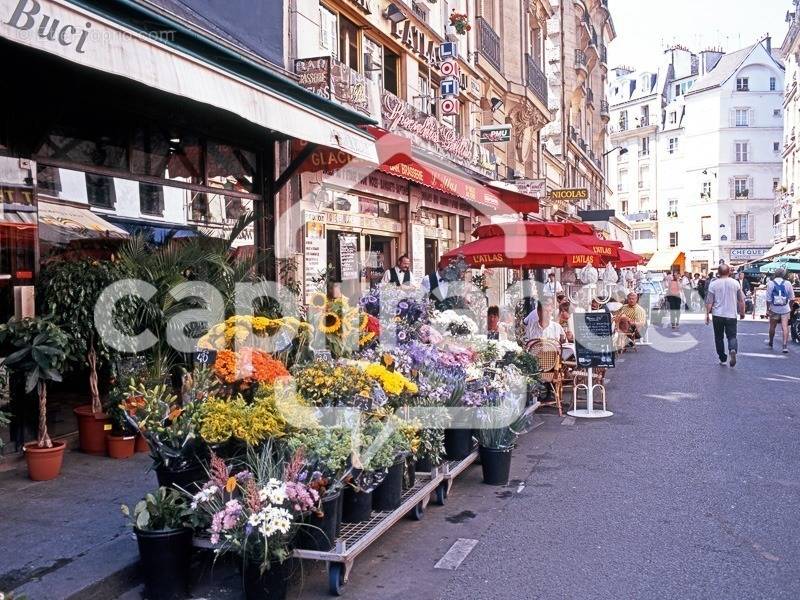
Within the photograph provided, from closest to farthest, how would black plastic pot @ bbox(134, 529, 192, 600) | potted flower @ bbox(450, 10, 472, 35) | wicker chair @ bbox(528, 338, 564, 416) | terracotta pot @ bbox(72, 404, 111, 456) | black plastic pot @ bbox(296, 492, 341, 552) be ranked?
black plastic pot @ bbox(134, 529, 192, 600) → black plastic pot @ bbox(296, 492, 341, 552) → terracotta pot @ bbox(72, 404, 111, 456) → wicker chair @ bbox(528, 338, 564, 416) → potted flower @ bbox(450, 10, 472, 35)

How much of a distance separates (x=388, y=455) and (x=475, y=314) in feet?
19.0

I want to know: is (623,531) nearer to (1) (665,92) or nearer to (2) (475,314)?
(2) (475,314)

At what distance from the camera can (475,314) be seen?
33.3 ft

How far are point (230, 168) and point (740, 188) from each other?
60683 mm

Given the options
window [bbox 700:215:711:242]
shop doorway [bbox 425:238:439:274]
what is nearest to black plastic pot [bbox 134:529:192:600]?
shop doorway [bbox 425:238:439:274]

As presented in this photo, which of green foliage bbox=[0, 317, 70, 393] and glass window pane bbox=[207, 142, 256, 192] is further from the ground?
glass window pane bbox=[207, 142, 256, 192]

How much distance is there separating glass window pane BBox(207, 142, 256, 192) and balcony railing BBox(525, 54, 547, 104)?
54.3 ft

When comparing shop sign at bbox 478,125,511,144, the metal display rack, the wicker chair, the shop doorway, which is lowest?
the metal display rack

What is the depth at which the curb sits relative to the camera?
381 centimetres

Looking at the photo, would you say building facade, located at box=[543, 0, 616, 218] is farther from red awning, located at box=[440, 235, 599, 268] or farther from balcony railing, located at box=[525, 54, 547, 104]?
red awning, located at box=[440, 235, 599, 268]

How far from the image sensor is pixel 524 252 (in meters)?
10.9

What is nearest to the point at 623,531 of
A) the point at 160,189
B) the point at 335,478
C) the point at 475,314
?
the point at 335,478

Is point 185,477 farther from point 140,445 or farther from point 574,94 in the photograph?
point 574,94

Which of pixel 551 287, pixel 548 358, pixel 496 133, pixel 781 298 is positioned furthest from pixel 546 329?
pixel 496 133
